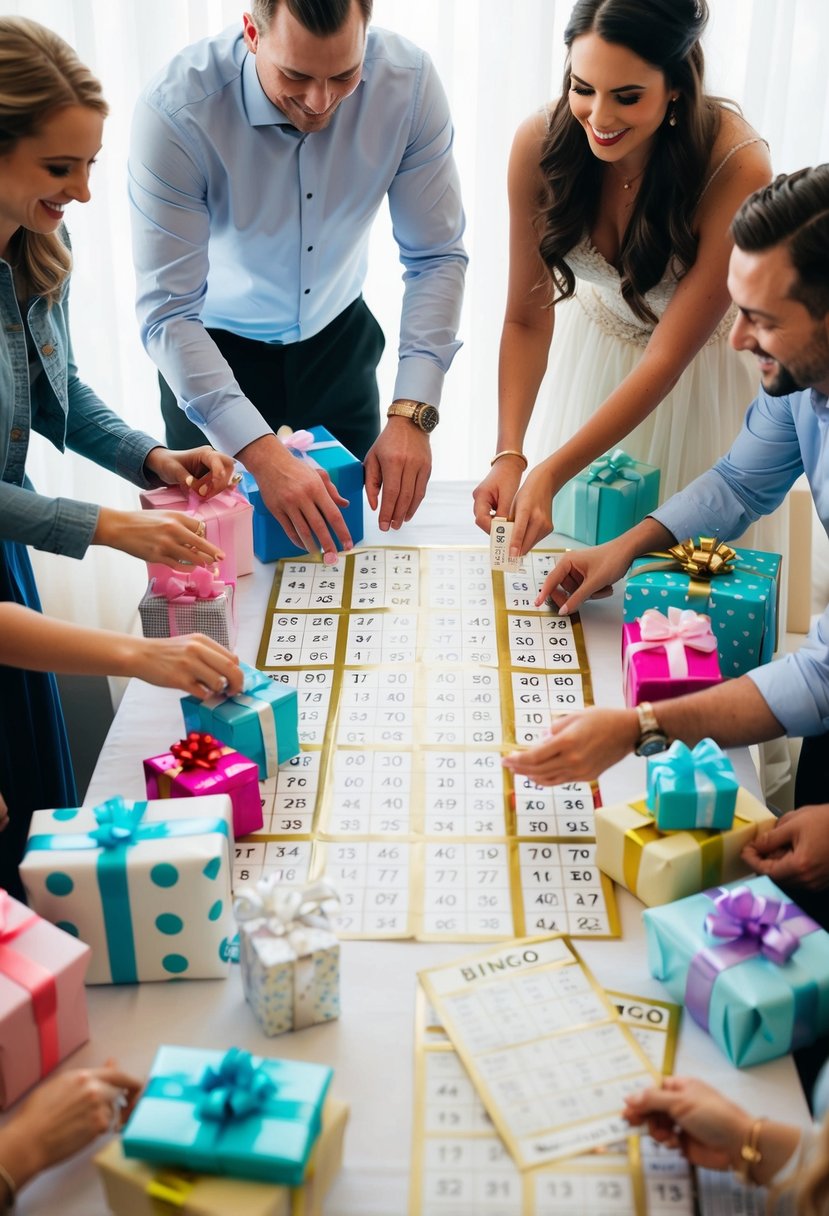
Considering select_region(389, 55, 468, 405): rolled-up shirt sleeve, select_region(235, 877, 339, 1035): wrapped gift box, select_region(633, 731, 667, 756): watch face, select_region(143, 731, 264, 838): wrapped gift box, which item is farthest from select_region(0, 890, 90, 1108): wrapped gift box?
select_region(389, 55, 468, 405): rolled-up shirt sleeve

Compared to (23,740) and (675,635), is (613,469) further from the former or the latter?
(23,740)

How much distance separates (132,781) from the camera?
5.07 ft

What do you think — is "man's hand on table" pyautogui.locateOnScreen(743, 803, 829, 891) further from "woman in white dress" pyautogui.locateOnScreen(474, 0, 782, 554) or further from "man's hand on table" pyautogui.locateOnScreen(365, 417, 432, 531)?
"man's hand on table" pyautogui.locateOnScreen(365, 417, 432, 531)

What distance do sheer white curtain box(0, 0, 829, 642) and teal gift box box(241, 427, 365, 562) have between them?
4.33 ft

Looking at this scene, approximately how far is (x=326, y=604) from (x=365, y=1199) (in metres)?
1.04

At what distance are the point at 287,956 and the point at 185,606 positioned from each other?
0.67 metres

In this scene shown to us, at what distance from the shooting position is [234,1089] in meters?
1.03

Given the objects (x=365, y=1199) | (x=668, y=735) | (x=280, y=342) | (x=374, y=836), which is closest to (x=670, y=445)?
(x=280, y=342)

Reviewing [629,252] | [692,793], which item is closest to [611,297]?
[629,252]

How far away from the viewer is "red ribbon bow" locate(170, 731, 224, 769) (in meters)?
1.42

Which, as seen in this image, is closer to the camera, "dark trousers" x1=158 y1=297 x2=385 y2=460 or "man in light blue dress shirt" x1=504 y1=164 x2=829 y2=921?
"man in light blue dress shirt" x1=504 y1=164 x2=829 y2=921

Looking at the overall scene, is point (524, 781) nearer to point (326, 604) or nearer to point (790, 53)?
point (326, 604)

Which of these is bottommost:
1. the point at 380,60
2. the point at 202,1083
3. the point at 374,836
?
the point at 374,836

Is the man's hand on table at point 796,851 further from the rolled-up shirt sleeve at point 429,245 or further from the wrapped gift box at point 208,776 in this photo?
the rolled-up shirt sleeve at point 429,245
